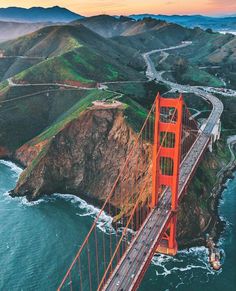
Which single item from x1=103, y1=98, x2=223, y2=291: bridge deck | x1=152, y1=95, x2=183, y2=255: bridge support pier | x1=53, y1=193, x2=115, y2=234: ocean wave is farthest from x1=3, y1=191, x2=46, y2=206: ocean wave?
x1=103, y1=98, x2=223, y2=291: bridge deck

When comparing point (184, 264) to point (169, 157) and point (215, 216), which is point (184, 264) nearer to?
point (215, 216)

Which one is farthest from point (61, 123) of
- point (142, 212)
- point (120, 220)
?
point (142, 212)

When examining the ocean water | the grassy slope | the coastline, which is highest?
the grassy slope

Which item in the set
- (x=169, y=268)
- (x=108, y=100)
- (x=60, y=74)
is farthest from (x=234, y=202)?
(x=60, y=74)

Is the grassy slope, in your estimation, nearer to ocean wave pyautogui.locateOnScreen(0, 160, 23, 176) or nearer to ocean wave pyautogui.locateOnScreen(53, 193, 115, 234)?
ocean wave pyautogui.locateOnScreen(0, 160, 23, 176)

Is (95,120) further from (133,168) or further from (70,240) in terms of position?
(70,240)

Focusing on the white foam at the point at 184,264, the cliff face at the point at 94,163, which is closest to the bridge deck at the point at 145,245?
the cliff face at the point at 94,163

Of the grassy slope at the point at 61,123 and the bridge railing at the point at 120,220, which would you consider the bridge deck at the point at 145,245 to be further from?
the grassy slope at the point at 61,123
